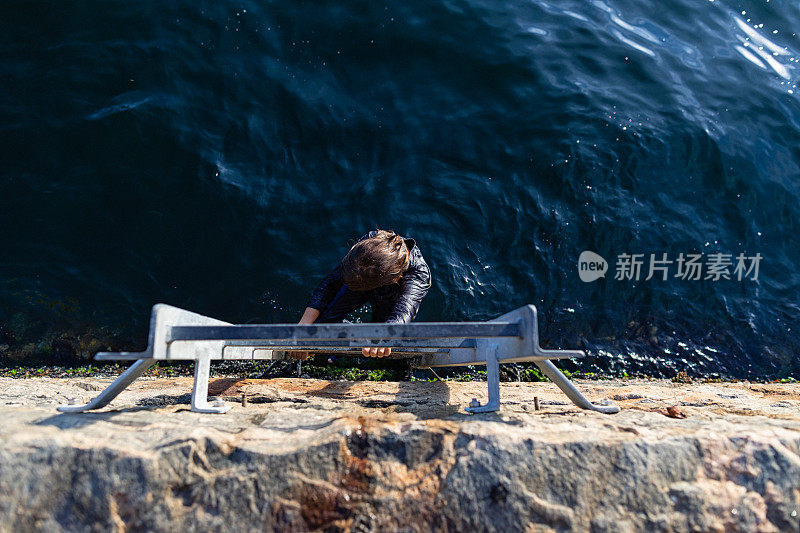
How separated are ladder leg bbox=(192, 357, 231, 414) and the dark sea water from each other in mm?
3065

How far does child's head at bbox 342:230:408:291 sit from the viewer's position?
3.57 m

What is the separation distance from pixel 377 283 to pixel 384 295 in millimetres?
719

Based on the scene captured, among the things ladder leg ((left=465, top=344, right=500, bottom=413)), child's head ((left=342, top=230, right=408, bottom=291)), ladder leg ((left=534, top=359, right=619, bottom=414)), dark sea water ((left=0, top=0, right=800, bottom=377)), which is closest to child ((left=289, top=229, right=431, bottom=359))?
child's head ((left=342, top=230, right=408, bottom=291))

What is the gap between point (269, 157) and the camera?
668cm

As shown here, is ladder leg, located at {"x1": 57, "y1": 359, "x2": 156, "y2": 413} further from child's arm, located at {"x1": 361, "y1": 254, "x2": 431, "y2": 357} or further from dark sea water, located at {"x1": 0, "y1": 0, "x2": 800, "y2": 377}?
dark sea water, located at {"x1": 0, "y1": 0, "x2": 800, "y2": 377}

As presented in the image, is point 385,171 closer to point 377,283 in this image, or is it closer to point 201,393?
point 377,283

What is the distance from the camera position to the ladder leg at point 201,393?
2.55 m

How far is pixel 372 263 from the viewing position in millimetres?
3580

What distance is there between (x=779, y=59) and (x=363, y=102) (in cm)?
735

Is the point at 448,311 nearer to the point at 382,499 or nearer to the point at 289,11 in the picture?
the point at 382,499

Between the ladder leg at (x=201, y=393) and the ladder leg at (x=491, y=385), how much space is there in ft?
4.11

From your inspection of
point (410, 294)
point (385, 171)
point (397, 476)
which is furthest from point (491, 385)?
point (385, 171)

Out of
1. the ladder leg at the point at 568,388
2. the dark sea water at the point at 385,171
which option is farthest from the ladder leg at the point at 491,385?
the dark sea water at the point at 385,171

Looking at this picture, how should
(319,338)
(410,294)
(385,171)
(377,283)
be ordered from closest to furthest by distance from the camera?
(319,338)
(377,283)
(410,294)
(385,171)
